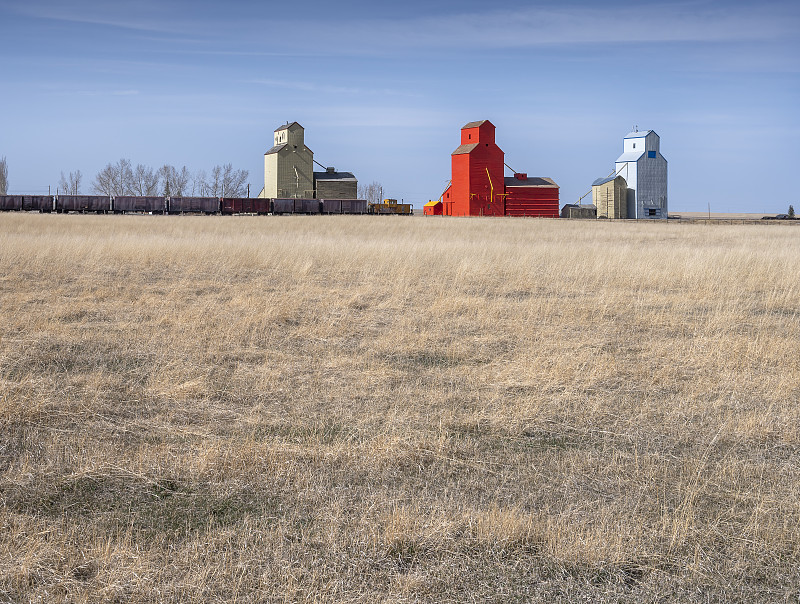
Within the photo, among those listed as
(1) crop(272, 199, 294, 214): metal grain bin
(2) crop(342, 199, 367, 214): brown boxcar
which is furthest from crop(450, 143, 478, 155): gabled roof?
(1) crop(272, 199, 294, 214): metal grain bin

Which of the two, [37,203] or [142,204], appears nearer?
[37,203]

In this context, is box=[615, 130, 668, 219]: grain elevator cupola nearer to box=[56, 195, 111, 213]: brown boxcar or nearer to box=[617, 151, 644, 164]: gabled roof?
box=[617, 151, 644, 164]: gabled roof

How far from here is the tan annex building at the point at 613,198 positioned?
68125 mm

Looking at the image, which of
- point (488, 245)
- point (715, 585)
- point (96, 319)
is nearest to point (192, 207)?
point (488, 245)

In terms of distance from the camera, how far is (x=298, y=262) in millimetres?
18031

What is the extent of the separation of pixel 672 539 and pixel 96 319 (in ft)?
30.6

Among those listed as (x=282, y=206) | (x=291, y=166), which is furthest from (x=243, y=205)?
(x=291, y=166)

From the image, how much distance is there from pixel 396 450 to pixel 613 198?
66.9 metres

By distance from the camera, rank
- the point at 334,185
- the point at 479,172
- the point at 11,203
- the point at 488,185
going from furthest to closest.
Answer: the point at 334,185, the point at 488,185, the point at 479,172, the point at 11,203

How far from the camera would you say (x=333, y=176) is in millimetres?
70938

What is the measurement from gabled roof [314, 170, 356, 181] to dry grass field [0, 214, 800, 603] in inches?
2308

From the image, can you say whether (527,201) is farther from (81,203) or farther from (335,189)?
(81,203)

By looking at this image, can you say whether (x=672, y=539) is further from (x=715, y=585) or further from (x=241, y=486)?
(x=241, y=486)

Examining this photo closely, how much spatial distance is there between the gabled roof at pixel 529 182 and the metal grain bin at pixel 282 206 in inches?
737
